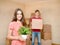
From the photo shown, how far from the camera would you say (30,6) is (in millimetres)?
3234

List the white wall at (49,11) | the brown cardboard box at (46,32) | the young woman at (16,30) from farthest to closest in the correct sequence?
the white wall at (49,11), the brown cardboard box at (46,32), the young woman at (16,30)

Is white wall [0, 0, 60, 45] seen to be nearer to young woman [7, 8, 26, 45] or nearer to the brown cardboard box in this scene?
the brown cardboard box

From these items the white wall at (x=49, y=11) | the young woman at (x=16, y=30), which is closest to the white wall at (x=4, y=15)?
the white wall at (x=49, y=11)

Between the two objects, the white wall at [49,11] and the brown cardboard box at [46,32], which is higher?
the white wall at [49,11]

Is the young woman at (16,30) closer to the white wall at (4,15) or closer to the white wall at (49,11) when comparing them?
the white wall at (4,15)

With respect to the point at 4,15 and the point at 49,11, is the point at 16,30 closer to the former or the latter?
the point at 4,15

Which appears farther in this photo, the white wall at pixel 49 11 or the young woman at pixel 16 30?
the white wall at pixel 49 11

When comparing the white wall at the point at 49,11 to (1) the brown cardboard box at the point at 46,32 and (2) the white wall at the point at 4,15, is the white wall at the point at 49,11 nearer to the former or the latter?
(2) the white wall at the point at 4,15

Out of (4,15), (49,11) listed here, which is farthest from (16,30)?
(49,11)

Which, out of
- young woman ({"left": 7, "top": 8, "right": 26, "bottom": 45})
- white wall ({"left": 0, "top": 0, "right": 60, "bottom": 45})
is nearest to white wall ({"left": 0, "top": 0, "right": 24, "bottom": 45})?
white wall ({"left": 0, "top": 0, "right": 60, "bottom": 45})

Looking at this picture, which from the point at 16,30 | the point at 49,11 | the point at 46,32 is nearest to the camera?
the point at 16,30

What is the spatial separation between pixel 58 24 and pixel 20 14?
46.0 inches

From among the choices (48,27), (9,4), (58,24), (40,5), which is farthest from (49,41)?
(9,4)

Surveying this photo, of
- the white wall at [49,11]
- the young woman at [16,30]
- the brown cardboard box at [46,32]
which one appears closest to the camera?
the young woman at [16,30]
